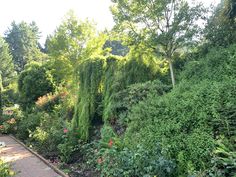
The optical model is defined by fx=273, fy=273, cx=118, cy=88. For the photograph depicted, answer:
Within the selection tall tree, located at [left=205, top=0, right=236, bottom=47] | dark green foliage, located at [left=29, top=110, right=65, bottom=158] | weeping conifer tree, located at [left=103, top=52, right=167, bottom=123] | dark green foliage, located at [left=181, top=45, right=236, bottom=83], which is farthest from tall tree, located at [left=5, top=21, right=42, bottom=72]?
dark green foliage, located at [left=181, top=45, right=236, bottom=83]

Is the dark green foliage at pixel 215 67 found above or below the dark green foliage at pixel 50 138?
above

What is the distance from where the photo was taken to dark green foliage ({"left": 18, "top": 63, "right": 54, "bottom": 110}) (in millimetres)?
16891

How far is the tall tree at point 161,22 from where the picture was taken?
7.64 m

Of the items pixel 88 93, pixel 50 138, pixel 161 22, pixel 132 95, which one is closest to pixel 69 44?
pixel 88 93

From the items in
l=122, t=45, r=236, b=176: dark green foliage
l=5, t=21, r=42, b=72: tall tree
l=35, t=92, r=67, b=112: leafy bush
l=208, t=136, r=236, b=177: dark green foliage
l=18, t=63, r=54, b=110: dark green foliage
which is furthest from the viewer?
l=5, t=21, r=42, b=72: tall tree

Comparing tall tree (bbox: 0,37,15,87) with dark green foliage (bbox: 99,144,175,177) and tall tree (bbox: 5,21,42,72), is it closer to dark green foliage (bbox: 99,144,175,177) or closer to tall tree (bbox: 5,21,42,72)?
tall tree (bbox: 5,21,42,72)

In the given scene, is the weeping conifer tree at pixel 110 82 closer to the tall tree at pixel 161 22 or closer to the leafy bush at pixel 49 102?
the tall tree at pixel 161 22

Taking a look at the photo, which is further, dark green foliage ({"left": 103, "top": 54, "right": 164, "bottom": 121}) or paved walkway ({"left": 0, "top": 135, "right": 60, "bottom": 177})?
dark green foliage ({"left": 103, "top": 54, "right": 164, "bottom": 121})

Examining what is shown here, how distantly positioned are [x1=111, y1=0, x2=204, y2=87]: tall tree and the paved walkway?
418cm

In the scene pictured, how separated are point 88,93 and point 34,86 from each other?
29.3 ft

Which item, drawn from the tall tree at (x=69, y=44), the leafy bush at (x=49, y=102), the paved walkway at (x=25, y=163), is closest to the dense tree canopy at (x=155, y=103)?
the paved walkway at (x=25, y=163)

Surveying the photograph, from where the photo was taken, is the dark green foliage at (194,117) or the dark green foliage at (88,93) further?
the dark green foliage at (88,93)

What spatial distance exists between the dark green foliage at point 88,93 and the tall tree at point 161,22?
1.65 m

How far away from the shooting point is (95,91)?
29.4 feet
